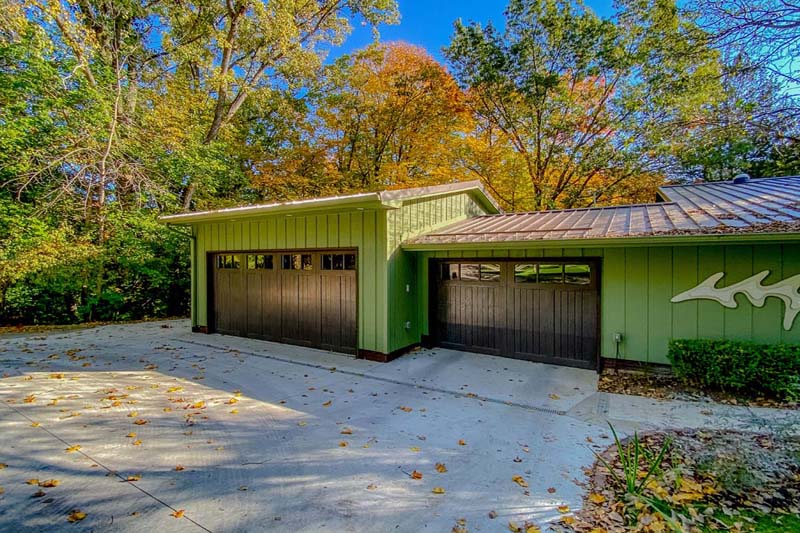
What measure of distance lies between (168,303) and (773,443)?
534 inches

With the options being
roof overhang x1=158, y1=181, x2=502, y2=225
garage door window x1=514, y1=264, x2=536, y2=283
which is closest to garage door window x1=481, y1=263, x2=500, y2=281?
garage door window x1=514, y1=264, x2=536, y2=283

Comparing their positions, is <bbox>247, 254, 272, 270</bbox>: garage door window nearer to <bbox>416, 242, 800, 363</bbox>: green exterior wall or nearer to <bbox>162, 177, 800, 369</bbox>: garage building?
<bbox>162, 177, 800, 369</bbox>: garage building

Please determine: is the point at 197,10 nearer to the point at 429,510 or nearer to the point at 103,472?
the point at 103,472

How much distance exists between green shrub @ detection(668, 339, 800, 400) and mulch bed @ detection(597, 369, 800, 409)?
13cm

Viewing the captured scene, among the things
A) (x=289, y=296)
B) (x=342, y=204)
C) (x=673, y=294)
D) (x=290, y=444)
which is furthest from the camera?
(x=289, y=296)

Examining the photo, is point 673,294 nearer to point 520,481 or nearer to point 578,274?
point 578,274

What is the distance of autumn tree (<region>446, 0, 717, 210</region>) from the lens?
12.6 meters

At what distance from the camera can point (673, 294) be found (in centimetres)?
529

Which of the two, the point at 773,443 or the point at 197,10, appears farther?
the point at 197,10

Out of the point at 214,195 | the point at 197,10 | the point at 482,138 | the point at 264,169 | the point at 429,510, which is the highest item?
the point at 197,10

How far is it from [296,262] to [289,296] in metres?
0.71

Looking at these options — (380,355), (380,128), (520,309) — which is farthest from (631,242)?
(380,128)

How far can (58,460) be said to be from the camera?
3.11 meters

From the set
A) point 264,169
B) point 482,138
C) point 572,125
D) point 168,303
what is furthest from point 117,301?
point 572,125
